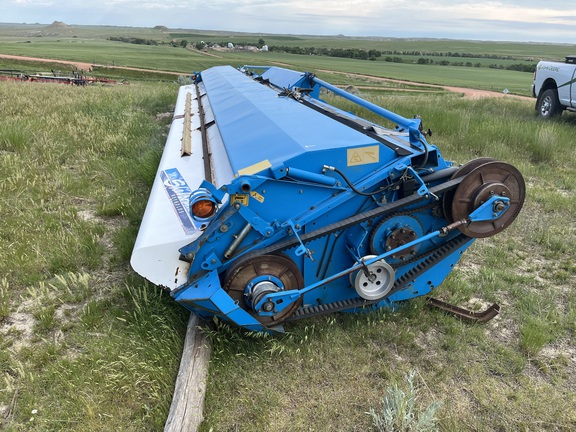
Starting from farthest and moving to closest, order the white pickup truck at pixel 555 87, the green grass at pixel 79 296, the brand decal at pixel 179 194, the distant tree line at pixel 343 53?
the distant tree line at pixel 343 53 < the white pickup truck at pixel 555 87 < the brand decal at pixel 179 194 < the green grass at pixel 79 296

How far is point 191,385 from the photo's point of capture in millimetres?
2568

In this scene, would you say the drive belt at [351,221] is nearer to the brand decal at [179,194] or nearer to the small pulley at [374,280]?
the small pulley at [374,280]

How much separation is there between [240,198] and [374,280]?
1067 millimetres

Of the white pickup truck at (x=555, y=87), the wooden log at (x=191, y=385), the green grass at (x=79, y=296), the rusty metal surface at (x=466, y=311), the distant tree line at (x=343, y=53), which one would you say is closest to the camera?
the wooden log at (x=191, y=385)

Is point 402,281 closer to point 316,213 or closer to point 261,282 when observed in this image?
point 316,213

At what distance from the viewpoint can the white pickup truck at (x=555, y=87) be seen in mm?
9953

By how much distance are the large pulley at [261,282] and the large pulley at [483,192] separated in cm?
118

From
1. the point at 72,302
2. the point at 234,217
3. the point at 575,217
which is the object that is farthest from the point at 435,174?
the point at 575,217

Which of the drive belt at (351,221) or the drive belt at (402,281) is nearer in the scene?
the drive belt at (351,221)

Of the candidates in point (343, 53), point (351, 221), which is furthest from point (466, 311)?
point (343, 53)

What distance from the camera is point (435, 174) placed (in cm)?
313

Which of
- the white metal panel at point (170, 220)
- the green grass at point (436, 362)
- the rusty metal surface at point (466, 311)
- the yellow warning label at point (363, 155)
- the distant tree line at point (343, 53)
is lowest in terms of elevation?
the green grass at point (436, 362)

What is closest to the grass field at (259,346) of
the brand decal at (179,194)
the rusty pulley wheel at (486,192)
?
the brand decal at (179,194)

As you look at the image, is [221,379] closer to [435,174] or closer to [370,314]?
[370,314]
